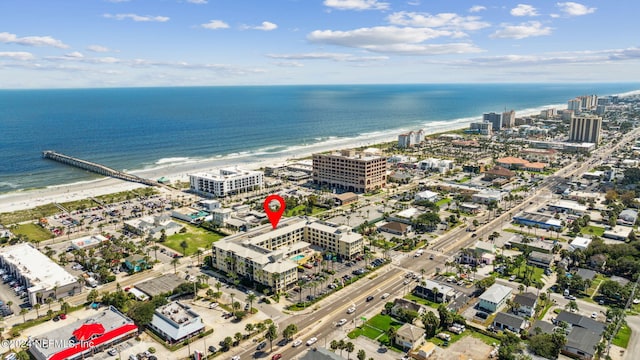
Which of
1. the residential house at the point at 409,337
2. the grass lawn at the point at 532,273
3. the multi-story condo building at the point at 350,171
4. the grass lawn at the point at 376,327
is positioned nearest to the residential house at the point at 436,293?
the grass lawn at the point at 376,327

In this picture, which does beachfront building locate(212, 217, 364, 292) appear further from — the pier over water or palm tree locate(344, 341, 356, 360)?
the pier over water

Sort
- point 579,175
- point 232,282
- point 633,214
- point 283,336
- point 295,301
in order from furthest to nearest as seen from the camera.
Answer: point 579,175 → point 633,214 → point 232,282 → point 295,301 → point 283,336

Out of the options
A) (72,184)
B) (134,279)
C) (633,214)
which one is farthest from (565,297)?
(72,184)

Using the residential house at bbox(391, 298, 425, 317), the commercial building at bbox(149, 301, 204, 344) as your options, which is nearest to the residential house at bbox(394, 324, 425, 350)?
the residential house at bbox(391, 298, 425, 317)

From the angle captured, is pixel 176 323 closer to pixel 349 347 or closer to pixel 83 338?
pixel 83 338

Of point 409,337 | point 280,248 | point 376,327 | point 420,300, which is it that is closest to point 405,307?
point 420,300

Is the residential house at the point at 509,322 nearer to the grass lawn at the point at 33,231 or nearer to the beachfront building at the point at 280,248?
the beachfront building at the point at 280,248

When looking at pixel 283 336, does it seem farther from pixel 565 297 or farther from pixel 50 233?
pixel 50 233
